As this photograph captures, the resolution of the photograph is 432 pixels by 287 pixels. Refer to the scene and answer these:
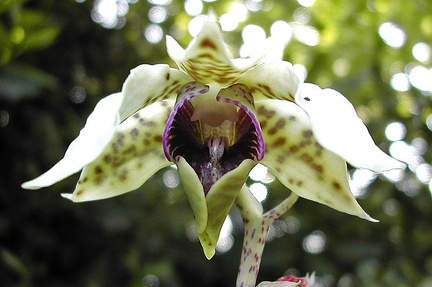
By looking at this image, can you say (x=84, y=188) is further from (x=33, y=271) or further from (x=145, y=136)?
(x=33, y=271)

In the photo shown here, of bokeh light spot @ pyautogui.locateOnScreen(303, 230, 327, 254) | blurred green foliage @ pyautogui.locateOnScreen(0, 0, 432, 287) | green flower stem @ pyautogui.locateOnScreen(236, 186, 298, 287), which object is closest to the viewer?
green flower stem @ pyautogui.locateOnScreen(236, 186, 298, 287)

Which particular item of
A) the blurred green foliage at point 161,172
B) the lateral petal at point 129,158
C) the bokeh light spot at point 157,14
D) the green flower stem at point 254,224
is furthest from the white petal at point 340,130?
the bokeh light spot at point 157,14

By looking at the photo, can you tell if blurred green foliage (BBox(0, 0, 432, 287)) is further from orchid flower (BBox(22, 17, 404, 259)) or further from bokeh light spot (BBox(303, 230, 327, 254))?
orchid flower (BBox(22, 17, 404, 259))

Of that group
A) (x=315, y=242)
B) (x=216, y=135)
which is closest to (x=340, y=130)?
(x=216, y=135)

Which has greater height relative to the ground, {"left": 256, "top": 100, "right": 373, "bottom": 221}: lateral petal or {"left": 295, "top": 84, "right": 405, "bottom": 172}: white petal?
{"left": 295, "top": 84, "right": 405, "bottom": 172}: white petal

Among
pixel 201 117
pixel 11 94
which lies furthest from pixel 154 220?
pixel 201 117

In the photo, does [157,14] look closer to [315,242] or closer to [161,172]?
[161,172]

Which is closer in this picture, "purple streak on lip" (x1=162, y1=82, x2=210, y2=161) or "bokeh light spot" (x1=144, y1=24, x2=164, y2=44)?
"purple streak on lip" (x1=162, y1=82, x2=210, y2=161)

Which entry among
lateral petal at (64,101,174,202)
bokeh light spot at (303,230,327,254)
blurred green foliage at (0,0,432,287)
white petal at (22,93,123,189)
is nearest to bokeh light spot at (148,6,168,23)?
blurred green foliage at (0,0,432,287)
